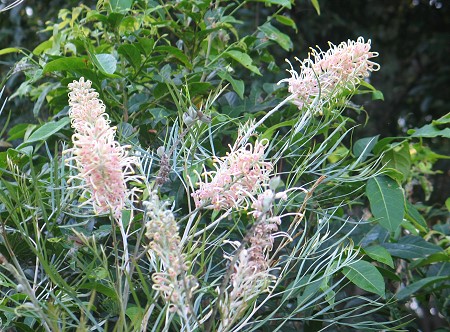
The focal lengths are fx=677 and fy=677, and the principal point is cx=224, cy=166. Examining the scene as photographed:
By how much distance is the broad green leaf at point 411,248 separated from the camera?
106 cm

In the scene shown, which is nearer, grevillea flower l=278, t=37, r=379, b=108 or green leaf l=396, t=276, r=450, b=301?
grevillea flower l=278, t=37, r=379, b=108

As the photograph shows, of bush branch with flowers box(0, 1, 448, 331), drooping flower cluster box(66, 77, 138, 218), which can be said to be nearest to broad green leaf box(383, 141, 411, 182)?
bush branch with flowers box(0, 1, 448, 331)

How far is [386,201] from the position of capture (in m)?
0.96

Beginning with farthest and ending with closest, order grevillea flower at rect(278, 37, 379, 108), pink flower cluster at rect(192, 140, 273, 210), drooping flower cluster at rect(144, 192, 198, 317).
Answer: grevillea flower at rect(278, 37, 379, 108), pink flower cluster at rect(192, 140, 273, 210), drooping flower cluster at rect(144, 192, 198, 317)

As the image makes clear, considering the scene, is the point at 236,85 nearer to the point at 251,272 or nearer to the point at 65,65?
the point at 65,65

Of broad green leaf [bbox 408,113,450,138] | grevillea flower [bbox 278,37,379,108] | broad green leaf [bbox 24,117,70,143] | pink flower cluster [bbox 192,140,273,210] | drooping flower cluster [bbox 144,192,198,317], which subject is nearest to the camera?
drooping flower cluster [bbox 144,192,198,317]

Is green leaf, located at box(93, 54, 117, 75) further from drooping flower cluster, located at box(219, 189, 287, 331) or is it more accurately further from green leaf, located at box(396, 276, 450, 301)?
green leaf, located at box(396, 276, 450, 301)

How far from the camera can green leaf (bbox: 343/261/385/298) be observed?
33.3 inches

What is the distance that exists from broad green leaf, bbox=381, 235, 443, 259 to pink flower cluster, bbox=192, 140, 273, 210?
1.64 ft

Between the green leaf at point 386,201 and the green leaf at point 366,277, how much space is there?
8cm

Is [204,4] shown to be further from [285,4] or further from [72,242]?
[72,242]

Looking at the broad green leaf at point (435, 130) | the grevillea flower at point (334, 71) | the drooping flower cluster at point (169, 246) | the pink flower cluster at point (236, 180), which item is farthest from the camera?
the broad green leaf at point (435, 130)

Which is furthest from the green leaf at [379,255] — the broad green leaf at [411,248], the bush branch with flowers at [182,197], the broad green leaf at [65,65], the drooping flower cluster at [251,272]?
the broad green leaf at [65,65]

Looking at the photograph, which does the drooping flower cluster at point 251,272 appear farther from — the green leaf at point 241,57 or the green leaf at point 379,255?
the green leaf at point 241,57
